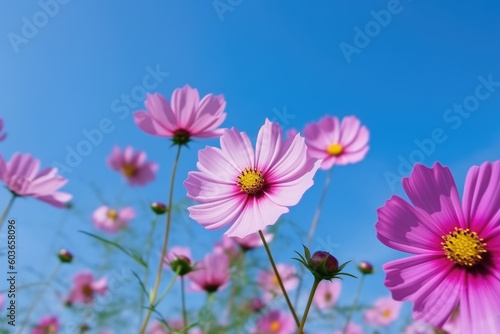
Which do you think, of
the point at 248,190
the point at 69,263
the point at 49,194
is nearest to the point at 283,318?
the point at 69,263

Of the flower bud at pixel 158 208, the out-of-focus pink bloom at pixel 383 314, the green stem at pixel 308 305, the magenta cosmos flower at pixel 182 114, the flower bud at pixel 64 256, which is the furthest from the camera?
the out-of-focus pink bloom at pixel 383 314

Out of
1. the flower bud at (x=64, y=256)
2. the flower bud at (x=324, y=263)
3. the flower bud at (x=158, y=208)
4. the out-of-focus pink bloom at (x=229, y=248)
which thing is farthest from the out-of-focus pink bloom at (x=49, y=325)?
the flower bud at (x=324, y=263)

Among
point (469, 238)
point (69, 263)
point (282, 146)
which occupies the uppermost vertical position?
point (69, 263)

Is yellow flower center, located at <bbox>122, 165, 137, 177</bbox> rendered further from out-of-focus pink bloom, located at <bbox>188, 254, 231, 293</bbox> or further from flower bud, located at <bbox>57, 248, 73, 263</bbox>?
out-of-focus pink bloom, located at <bbox>188, 254, 231, 293</bbox>

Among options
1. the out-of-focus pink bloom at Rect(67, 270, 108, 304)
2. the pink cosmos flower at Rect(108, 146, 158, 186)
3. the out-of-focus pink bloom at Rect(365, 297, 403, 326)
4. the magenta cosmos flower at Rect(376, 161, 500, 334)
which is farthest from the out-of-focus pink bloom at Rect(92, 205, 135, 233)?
the magenta cosmos flower at Rect(376, 161, 500, 334)

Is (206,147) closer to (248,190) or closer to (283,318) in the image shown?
(248,190)

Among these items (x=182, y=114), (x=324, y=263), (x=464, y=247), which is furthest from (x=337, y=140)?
(x=324, y=263)

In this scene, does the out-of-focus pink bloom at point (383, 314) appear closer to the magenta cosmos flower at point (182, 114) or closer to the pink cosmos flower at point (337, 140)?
the pink cosmos flower at point (337, 140)
